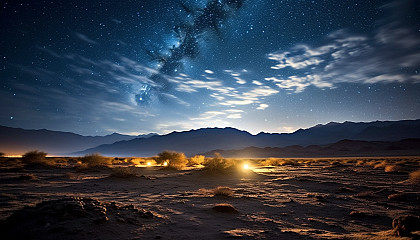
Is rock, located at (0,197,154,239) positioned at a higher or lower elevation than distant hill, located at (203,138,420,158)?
higher


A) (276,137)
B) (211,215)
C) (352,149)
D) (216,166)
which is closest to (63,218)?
(211,215)

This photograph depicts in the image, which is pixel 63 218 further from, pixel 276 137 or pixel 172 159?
pixel 276 137

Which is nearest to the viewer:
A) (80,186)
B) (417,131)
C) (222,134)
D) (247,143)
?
(80,186)

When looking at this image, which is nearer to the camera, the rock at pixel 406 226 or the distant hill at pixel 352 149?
the rock at pixel 406 226

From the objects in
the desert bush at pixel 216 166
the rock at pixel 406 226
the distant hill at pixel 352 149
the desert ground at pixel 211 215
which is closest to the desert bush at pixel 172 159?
the desert bush at pixel 216 166

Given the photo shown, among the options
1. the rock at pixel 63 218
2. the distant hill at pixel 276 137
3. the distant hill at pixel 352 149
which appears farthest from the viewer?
the distant hill at pixel 276 137

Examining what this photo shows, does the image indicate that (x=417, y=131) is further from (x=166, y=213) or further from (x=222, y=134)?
(x=166, y=213)

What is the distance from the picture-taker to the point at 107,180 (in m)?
14.8

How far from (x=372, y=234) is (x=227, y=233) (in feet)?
12.1

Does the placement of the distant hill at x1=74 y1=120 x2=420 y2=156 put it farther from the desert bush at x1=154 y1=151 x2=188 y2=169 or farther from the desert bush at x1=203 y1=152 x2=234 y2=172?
the desert bush at x1=203 y1=152 x2=234 y2=172

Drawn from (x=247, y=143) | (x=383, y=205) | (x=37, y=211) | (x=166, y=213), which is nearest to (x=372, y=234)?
(x=383, y=205)

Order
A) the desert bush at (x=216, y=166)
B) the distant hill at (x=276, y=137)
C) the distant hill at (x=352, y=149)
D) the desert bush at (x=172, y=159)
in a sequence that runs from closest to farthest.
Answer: the desert bush at (x=216, y=166) → the desert bush at (x=172, y=159) → the distant hill at (x=352, y=149) → the distant hill at (x=276, y=137)

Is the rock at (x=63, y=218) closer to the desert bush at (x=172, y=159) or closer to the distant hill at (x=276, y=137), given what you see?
the desert bush at (x=172, y=159)

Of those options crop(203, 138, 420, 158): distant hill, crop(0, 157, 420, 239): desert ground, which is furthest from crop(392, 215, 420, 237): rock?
crop(203, 138, 420, 158): distant hill
